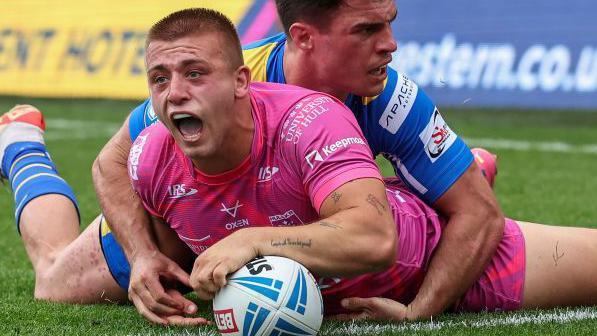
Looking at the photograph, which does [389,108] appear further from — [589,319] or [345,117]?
[589,319]

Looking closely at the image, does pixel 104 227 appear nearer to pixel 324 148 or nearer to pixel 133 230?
pixel 133 230

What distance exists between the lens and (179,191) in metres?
4.64

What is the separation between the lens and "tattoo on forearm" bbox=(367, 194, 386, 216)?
419cm

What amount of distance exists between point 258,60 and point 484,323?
1.69m

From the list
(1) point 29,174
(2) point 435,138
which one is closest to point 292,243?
(2) point 435,138

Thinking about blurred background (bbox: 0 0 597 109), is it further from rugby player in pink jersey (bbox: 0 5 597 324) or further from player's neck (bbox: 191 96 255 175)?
player's neck (bbox: 191 96 255 175)

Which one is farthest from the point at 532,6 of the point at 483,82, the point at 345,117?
the point at 345,117

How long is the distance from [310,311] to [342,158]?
0.58 metres

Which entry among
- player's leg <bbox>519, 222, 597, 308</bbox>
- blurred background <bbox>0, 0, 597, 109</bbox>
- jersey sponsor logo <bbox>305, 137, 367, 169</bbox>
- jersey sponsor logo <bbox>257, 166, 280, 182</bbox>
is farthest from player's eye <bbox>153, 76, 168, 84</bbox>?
blurred background <bbox>0, 0, 597, 109</bbox>

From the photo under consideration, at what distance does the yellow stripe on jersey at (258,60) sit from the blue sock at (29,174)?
5.13ft

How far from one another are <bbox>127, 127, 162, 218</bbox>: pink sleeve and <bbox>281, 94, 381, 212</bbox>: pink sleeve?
0.59 meters

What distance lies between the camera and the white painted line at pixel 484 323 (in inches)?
→ 182

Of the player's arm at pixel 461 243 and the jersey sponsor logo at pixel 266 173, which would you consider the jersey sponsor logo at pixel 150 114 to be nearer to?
the jersey sponsor logo at pixel 266 173

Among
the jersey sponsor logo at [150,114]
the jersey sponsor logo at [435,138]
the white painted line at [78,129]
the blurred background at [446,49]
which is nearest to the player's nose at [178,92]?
the jersey sponsor logo at [150,114]
